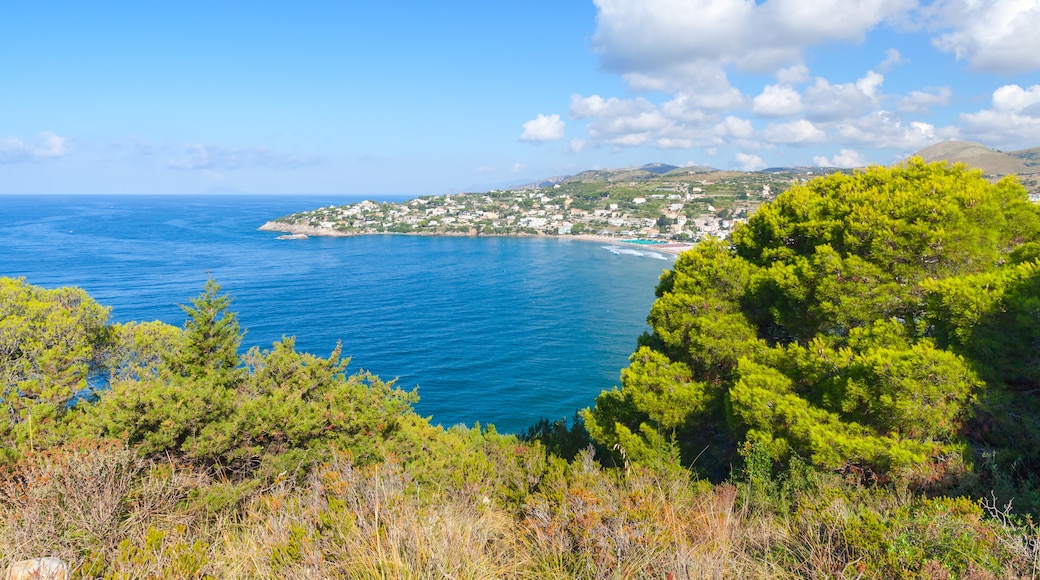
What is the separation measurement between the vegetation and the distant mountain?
134403mm

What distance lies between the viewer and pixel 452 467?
8.00 metres

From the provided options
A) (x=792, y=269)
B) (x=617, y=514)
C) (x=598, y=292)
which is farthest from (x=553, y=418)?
(x=598, y=292)

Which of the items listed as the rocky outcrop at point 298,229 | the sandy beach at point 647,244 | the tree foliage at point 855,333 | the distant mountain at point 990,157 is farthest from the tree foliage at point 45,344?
the distant mountain at point 990,157

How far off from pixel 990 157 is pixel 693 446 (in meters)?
182

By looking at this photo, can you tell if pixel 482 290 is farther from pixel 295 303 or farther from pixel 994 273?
pixel 994 273

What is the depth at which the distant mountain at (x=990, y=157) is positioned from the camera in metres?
119

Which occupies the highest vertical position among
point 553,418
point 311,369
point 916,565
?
point 916,565

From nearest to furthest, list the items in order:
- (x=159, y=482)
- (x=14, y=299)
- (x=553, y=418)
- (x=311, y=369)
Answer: (x=159, y=482)
(x=311, y=369)
(x=14, y=299)
(x=553, y=418)

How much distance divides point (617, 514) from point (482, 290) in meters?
43.5

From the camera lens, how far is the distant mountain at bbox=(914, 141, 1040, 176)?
11881cm

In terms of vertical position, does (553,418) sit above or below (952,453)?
below

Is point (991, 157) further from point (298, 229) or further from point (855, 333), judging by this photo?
point (855, 333)

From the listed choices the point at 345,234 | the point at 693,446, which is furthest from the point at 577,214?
the point at 693,446

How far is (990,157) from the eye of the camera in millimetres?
137875
